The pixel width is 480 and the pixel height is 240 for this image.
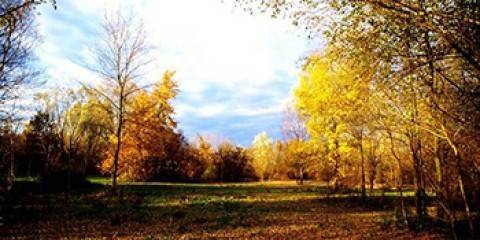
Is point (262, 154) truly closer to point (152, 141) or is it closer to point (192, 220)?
point (152, 141)

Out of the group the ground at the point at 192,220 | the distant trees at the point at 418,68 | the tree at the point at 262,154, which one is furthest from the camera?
the tree at the point at 262,154

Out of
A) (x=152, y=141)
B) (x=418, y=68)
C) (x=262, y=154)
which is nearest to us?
(x=418, y=68)

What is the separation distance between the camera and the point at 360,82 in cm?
821

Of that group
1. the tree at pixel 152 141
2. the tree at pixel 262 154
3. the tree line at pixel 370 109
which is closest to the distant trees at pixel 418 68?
the tree line at pixel 370 109

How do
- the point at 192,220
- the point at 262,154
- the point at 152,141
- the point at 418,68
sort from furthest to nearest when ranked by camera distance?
1. the point at 262,154
2. the point at 152,141
3. the point at 192,220
4. the point at 418,68

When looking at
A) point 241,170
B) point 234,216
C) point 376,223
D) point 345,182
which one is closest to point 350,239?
point 376,223

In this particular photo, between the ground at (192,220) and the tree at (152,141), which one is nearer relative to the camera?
the ground at (192,220)

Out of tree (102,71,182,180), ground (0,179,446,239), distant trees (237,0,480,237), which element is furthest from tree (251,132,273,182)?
distant trees (237,0,480,237)

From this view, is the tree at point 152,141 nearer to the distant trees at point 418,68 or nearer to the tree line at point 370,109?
the tree line at point 370,109

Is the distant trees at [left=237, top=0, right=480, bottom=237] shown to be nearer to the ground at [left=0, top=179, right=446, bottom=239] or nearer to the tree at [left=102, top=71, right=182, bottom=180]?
the ground at [left=0, top=179, right=446, bottom=239]

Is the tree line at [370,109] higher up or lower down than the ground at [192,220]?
higher up

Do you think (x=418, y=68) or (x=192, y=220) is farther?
(x=192, y=220)

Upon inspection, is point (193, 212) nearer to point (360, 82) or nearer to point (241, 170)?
point (360, 82)

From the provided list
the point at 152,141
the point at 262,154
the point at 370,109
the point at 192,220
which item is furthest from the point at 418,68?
the point at 262,154
